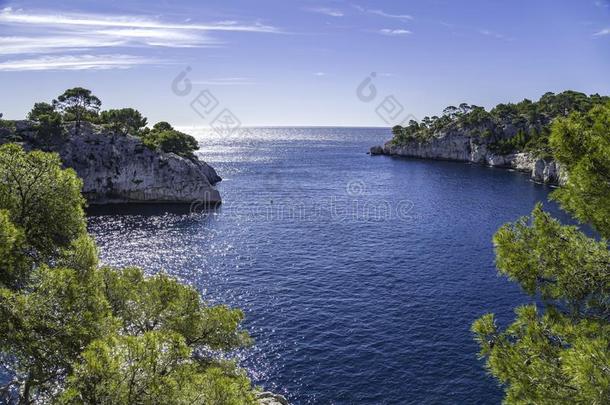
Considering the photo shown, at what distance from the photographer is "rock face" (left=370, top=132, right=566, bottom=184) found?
126 m

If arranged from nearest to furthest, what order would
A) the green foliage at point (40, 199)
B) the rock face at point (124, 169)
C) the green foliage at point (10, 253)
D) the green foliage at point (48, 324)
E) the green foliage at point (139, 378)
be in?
the green foliage at point (139, 378), the green foliage at point (48, 324), the green foliage at point (10, 253), the green foliage at point (40, 199), the rock face at point (124, 169)

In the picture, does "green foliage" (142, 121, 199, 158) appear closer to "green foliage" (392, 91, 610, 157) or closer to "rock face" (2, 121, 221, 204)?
"rock face" (2, 121, 221, 204)

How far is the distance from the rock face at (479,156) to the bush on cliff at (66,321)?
130571mm

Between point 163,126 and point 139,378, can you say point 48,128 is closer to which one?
point 163,126

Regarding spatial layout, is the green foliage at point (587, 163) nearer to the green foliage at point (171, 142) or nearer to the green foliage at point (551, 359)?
the green foliage at point (551, 359)

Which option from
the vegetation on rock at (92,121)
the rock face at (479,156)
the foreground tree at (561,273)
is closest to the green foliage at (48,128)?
the vegetation on rock at (92,121)

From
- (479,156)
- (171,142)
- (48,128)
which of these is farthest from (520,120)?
(48,128)

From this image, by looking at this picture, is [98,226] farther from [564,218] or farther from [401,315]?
[564,218]

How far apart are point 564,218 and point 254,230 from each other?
58.4 m

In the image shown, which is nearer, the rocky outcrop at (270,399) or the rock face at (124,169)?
the rocky outcrop at (270,399)

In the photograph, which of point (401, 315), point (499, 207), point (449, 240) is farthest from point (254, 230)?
point (499, 207)

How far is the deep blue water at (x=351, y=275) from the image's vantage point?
38469 mm

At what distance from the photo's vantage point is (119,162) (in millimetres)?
103250

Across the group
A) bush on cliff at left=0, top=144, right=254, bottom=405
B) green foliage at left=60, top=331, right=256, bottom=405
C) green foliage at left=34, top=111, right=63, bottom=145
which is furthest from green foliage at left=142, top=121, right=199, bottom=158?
green foliage at left=60, top=331, right=256, bottom=405
